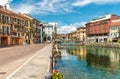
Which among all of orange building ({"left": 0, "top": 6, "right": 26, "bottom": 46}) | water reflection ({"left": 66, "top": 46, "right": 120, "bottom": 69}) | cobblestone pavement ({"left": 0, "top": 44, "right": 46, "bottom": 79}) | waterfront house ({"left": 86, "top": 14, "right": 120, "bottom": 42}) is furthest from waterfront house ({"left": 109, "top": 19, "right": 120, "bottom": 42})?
cobblestone pavement ({"left": 0, "top": 44, "right": 46, "bottom": 79})

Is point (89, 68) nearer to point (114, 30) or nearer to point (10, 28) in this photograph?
point (10, 28)

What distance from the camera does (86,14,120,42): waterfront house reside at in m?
145

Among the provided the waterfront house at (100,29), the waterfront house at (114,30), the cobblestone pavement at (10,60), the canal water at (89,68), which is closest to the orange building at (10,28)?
the canal water at (89,68)

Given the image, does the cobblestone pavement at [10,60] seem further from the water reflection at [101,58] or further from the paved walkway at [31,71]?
the water reflection at [101,58]

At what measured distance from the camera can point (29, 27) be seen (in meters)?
121

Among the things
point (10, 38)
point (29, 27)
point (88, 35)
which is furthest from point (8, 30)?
point (88, 35)

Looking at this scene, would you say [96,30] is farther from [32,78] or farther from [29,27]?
[32,78]

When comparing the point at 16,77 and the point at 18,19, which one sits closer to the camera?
the point at 16,77

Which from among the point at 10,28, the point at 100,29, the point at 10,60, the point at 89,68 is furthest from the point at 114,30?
the point at 10,60

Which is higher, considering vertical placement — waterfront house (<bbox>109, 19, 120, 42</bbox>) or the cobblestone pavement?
waterfront house (<bbox>109, 19, 120, 42</bbox>)

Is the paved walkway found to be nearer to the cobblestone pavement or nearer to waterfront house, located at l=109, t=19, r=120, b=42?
the cobblestone pavement

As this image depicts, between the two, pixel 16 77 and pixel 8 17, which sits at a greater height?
pixel 8 17

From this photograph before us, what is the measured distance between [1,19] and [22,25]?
2792 centimetres

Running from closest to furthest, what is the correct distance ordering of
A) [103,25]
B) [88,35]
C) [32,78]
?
[32,78] → [103,25] → [88,35]
